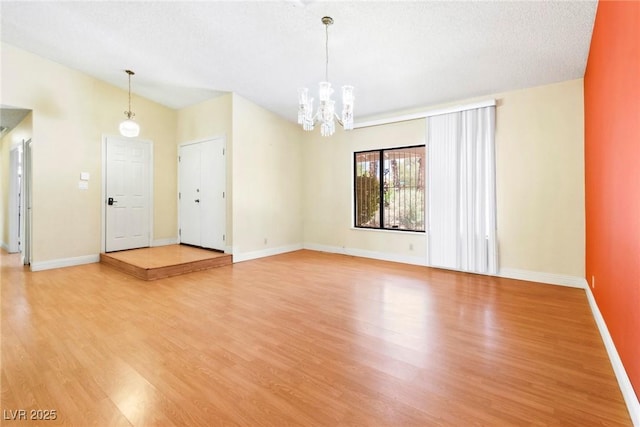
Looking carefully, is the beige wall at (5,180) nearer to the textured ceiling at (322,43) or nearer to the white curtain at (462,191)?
the textured ceiling at (322,43)

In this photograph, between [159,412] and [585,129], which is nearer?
[159,412]

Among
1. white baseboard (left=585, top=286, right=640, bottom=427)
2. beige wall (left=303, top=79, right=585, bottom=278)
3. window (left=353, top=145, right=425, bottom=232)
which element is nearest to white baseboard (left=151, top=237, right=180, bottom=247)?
window (left=353, top=145, right=425, bottom=232)

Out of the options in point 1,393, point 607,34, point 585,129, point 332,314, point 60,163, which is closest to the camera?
point 1,393

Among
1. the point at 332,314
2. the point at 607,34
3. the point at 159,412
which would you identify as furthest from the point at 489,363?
the point at 607,34

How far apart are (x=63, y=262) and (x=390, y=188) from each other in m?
6.07

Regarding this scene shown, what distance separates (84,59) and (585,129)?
24.5 feet

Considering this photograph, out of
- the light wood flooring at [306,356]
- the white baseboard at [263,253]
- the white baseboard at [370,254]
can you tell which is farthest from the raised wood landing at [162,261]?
the white baseboard at [370,254]

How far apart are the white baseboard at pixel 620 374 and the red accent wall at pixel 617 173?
6 cm

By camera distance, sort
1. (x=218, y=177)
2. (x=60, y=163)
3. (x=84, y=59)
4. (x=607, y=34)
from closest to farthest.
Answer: (x=607, y=34) → (x=84, y=59) → (x=60, y=163) → (x=218, y=177)

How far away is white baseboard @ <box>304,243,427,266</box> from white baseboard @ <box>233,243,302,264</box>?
0.40 metres

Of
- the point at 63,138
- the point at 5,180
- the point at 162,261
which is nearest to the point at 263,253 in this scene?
the point at 162,261

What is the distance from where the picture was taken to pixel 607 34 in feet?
7.75

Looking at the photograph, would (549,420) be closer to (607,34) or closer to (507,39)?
(607,34)

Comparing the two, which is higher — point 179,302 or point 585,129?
point 585,129
